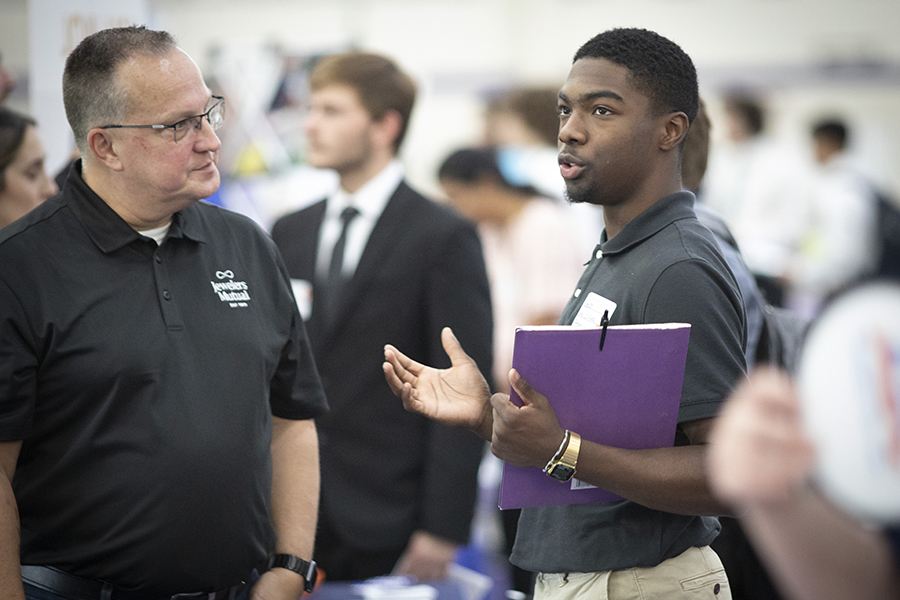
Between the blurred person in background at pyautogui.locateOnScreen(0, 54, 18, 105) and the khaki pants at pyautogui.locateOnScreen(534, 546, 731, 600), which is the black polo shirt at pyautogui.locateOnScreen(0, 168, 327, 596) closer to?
the khaki pants at pyautogui.locateOnScreen(534, 546, 731, 600)

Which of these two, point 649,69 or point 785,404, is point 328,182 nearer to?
point 649,69

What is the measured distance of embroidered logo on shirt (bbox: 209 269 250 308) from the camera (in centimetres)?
168

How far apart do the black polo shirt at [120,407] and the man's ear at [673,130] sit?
90 centimetres

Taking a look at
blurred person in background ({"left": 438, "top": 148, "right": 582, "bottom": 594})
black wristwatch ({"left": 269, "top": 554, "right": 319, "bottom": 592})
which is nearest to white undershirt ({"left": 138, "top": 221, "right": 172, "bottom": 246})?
black wristwatch ({"left": 269, "top": 554, "right": 319, "bottom": 592})

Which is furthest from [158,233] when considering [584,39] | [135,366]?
[584,39]

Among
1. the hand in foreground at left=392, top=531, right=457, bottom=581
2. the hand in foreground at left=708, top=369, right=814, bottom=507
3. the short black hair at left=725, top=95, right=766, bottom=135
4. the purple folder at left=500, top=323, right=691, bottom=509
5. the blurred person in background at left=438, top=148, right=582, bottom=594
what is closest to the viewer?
the hand in foreground at left=708, top=369, right=814, bottom=507

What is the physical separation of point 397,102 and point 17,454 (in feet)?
5.83

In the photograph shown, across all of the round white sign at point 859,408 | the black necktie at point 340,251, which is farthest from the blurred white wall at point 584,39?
the round white sign at point 859,408

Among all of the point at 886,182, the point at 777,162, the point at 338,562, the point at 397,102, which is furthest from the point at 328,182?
the point at 886,182

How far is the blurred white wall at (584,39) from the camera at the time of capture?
38.4ft

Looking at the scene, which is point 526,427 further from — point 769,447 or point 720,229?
point 720,229

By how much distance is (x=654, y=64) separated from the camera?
1.55m

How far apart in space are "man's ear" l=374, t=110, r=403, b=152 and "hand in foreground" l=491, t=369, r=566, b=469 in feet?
5.47

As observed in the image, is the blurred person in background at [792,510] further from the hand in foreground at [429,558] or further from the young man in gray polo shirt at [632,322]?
the hand in foreground at [429,558]
